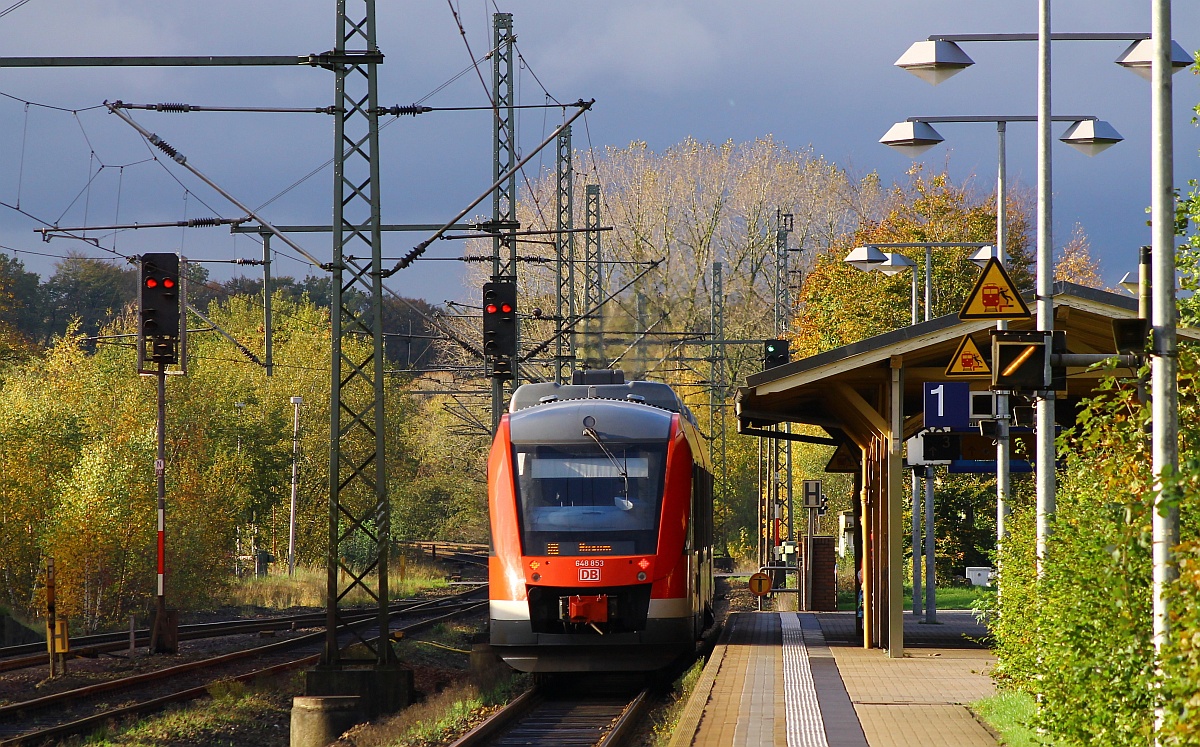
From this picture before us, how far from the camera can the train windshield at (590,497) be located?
15617mm

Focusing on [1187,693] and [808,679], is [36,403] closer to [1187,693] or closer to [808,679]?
[808,679]

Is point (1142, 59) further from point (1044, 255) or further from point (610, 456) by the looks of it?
point (610, 456)

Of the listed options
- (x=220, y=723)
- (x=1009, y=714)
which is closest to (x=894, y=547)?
(x=1009, y=714)

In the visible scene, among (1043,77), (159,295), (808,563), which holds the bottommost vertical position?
(808,563)

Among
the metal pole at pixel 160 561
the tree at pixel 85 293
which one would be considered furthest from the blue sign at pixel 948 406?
the tree at pixel 85 293

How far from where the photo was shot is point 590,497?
1587cm

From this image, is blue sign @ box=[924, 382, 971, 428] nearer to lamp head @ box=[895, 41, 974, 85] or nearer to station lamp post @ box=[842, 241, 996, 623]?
station lamp post @ box=[842, 241, 996, 623]

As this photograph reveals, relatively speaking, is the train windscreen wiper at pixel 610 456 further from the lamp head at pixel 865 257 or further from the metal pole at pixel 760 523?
the metal pole at pixel 760 523

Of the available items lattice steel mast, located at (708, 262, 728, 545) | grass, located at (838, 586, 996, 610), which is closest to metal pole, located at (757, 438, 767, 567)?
lattice steel mast, located at (708, 262, 728, 545)

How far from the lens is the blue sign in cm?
1583

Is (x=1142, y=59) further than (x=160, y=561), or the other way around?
(x=160, y=561)

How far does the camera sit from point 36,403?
3834cm

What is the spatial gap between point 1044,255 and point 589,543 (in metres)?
5.65

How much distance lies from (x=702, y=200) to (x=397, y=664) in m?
41.0
